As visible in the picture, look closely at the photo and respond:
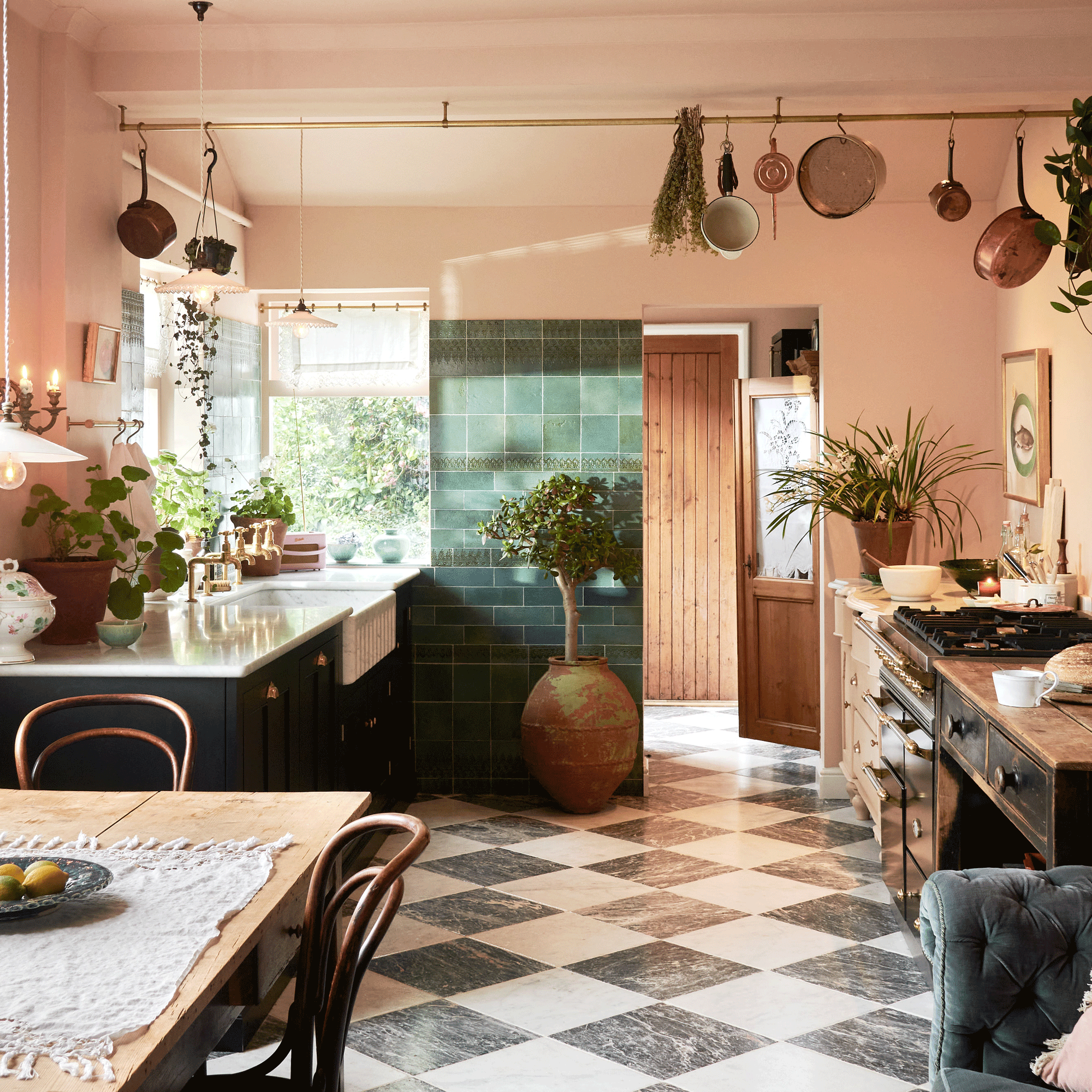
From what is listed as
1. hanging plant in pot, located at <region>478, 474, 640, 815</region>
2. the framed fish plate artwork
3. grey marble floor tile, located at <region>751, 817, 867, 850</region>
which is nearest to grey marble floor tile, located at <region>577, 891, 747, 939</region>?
grey marble floor tile, located at <region>751, 817, 867, 850</region>

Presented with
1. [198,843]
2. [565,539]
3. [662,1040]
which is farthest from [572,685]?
[198,843]

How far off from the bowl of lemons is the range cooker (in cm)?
215

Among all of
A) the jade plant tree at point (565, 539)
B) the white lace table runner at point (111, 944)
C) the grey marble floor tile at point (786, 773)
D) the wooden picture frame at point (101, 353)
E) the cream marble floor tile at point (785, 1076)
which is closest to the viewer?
the white lace table runner at point (111, 944)

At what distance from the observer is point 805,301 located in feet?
17.0

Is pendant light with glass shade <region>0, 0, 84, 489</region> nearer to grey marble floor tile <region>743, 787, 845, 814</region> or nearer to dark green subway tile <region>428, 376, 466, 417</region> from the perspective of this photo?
dark green subway tile <region>428, 376, 466, 417</region>

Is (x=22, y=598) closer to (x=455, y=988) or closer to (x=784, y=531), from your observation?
(x=455, y=988)

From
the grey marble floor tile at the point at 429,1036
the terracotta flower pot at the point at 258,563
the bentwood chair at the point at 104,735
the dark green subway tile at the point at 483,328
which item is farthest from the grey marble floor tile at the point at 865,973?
the dark green subway tile at the point at 483,328

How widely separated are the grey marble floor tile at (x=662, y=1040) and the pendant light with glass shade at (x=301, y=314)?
2.82 m

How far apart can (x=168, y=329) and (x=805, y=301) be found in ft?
9.08

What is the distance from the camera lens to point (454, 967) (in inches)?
134

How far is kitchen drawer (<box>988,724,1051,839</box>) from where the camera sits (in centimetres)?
209

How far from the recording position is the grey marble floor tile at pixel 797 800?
5.12 meters

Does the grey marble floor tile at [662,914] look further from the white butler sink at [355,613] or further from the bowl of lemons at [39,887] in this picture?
the bowl of lemons at [39,887]

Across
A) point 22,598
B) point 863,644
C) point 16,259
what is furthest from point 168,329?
point 863,644
